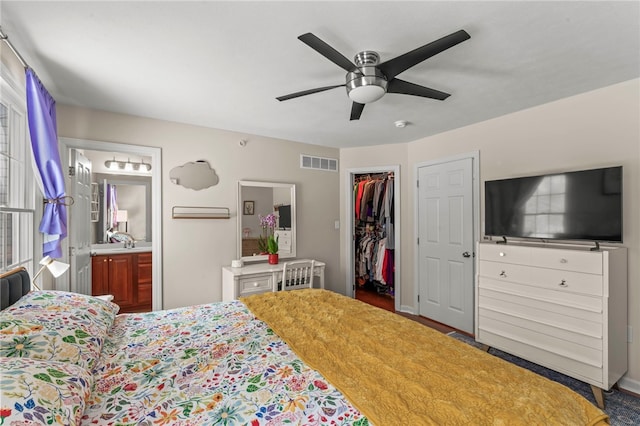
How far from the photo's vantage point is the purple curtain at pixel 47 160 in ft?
6.51

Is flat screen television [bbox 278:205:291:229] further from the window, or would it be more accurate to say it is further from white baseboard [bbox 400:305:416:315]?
the window

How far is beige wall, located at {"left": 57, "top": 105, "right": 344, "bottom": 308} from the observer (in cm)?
299

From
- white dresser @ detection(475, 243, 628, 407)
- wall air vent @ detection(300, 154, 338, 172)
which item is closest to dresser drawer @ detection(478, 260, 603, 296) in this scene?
white dresser @ detection(475, 243, 628, 407)

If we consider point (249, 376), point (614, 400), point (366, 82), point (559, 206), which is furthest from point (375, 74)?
point (614, 400)

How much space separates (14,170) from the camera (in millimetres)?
2129

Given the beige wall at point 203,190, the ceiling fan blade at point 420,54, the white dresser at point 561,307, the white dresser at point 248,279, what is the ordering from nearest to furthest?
the ceiling fan blade at point 420,54, the white dresser at point 561,307, the beige wall at point 203,190, the white dresser at point 248,279

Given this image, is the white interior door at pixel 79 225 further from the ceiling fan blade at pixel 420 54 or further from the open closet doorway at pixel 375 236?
the open closet doorway at pixel 375 236

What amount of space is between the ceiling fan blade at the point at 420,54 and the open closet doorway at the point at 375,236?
8.13 ft

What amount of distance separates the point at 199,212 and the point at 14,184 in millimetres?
1482

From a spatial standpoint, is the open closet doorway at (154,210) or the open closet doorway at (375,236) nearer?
the open closet doorway at (154,210)

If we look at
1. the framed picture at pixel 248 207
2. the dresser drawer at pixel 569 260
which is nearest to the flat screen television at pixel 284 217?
the framed picture at pixel 248 207

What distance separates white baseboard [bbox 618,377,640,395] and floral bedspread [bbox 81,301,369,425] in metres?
2.56

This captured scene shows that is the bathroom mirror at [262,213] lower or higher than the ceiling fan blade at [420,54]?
lower

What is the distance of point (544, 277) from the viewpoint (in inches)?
93.9
